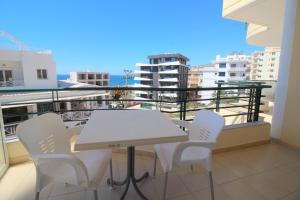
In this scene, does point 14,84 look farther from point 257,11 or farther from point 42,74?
point 257,11

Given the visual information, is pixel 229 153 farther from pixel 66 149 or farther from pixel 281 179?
pixel 66 149

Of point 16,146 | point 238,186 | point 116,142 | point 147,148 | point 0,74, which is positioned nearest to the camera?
point 116,142

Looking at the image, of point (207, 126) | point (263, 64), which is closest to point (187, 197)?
point (207, 126)

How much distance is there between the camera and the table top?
0.95m

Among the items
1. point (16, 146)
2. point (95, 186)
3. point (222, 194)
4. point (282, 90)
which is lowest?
point (222, 194)

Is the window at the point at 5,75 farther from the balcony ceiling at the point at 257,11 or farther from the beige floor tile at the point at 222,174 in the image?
the beige floor tile at the point at 222,174

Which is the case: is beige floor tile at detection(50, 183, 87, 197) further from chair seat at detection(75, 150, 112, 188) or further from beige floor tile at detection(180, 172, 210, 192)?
beige floor tile at detection(180, 172, 210, 192)

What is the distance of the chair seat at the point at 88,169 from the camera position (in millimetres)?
1053

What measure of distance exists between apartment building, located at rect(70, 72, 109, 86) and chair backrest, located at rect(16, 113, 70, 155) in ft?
93.3

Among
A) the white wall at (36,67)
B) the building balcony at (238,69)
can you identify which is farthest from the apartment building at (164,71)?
the white wall at (36,67)

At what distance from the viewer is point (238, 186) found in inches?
63.2

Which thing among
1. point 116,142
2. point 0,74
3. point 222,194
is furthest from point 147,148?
point 0,74

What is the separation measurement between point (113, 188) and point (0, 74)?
11168mm


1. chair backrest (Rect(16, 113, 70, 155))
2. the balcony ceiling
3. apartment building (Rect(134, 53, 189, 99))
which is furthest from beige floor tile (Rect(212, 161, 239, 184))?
apartment building (Rect(134, 53, 189, 99))
